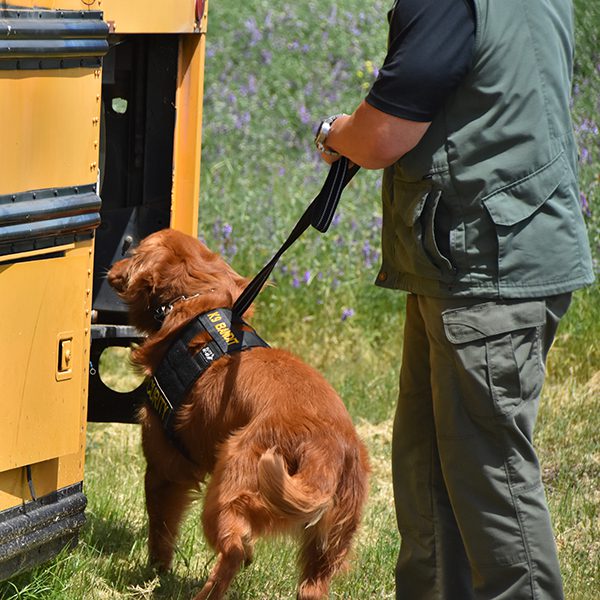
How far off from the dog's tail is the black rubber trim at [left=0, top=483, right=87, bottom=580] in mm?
693

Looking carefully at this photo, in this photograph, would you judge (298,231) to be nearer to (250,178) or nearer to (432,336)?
(432,336)

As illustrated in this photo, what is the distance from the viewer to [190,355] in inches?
143

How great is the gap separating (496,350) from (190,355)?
3.92ft

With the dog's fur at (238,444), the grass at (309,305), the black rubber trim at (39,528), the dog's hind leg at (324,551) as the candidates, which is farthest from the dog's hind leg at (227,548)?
the black rubber trim at (39,528)

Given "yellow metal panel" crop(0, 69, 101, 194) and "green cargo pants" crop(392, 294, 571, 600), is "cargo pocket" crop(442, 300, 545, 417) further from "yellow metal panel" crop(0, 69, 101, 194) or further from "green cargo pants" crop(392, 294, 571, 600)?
"yellow metal panel" crop(0, 69, 101, 194)

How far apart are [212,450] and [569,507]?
1.81 m

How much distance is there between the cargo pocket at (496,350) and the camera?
287 cm

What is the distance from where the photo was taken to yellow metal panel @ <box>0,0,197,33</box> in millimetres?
3137

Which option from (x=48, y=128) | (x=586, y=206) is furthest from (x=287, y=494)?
(x=586, y=206)

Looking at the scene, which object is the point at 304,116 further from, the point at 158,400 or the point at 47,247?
the point at 47,247

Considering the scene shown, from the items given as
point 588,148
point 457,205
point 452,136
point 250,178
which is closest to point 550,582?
point 457,205

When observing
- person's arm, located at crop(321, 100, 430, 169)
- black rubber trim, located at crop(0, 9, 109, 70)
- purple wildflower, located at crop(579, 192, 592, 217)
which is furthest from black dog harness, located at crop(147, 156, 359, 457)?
purple wildflower, located at crop(579, 192, 592, 217)

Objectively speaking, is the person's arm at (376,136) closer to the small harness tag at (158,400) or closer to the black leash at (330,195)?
the black leash at (330,195)

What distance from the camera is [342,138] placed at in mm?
2924
